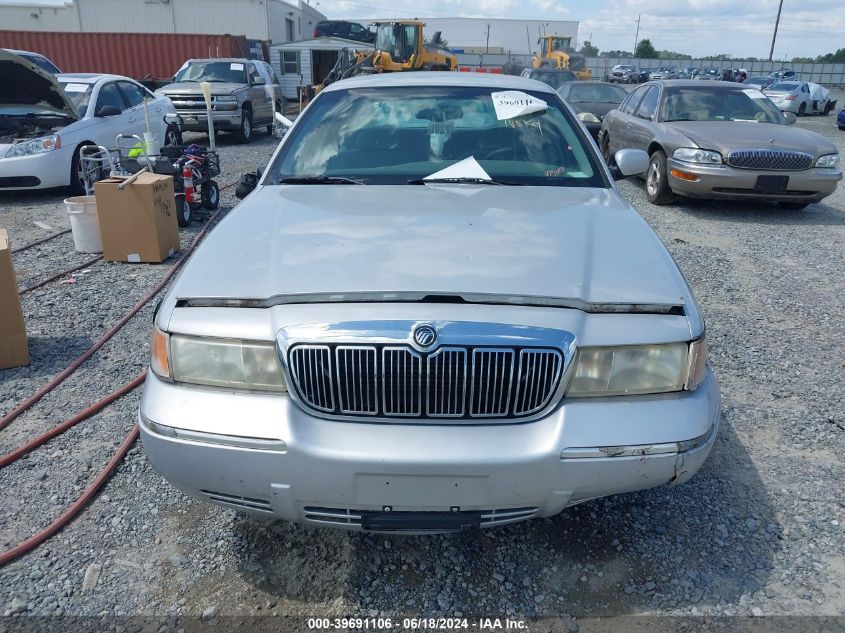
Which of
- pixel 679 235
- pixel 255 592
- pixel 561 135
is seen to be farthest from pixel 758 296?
pixel 255 592

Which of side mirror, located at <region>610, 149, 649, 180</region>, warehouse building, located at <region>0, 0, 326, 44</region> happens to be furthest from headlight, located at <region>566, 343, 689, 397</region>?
warehouse building, located at <region>0, 0, 326, 44</region>

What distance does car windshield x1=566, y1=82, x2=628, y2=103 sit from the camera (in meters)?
14.4

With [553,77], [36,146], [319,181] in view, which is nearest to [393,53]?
[553,77]

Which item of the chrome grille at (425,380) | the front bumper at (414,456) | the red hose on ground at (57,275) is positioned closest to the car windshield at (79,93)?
the red hose on ground at (57,275)

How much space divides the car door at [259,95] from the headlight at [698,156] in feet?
32.7

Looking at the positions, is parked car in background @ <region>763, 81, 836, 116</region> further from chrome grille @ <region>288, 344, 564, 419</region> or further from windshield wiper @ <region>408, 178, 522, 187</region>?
chrome grille @ <region>288, 344, 564, 419</region>

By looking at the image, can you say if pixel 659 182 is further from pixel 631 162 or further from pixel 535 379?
pixel 535 379

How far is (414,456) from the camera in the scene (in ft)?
6.28

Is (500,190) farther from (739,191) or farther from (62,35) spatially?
(62,35)

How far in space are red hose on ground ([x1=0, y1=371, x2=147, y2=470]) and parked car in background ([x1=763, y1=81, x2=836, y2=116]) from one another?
28.3 meters

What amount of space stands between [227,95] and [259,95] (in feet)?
4.64

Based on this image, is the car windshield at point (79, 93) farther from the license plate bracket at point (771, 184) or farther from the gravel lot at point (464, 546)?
the license plate bracket at point (771, 184)

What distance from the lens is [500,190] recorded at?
10.3 ft

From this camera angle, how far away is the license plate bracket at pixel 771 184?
7918mm
